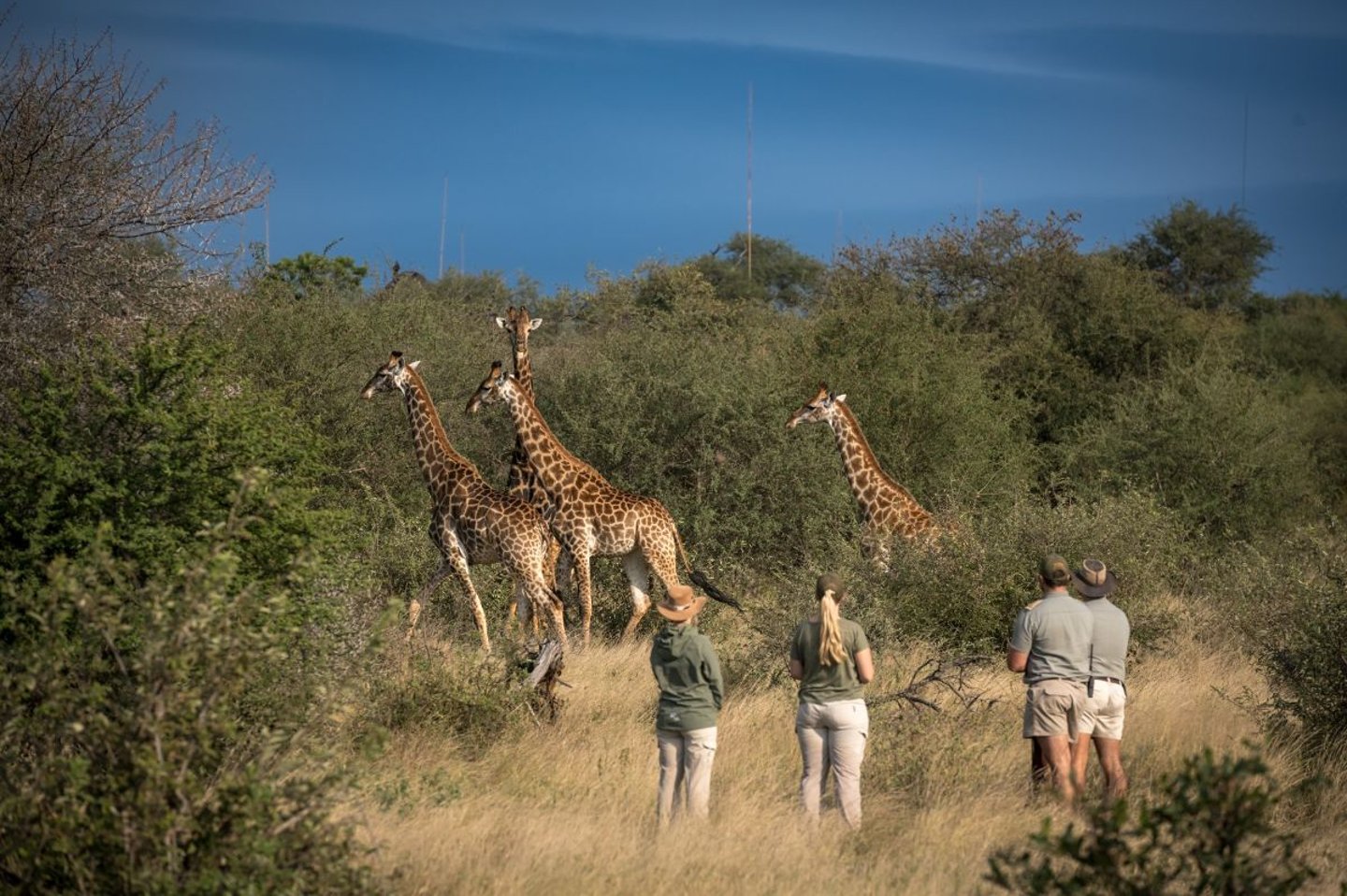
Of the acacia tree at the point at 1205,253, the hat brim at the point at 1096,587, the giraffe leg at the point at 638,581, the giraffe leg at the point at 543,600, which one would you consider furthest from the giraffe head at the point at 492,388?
the acacia tree at the point at 1205,253

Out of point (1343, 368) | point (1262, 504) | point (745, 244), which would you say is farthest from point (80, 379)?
point (745, 244)

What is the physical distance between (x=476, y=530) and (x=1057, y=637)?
237 inches

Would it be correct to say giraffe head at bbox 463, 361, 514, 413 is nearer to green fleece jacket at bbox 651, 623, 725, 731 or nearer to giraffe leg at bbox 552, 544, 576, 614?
giraffe leg at bbox 552, 544, 576, 614

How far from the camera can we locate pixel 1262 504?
19.4m

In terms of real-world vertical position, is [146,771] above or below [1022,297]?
below

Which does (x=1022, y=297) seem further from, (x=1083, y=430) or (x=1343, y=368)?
(x=1343, y=368)

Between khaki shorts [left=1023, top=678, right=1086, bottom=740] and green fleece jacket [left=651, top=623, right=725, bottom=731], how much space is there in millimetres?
1830

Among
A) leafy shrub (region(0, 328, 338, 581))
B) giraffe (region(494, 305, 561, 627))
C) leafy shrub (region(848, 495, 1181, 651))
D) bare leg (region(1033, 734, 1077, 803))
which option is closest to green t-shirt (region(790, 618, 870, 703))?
bare leg (region(1033, 734, 1077, 803))

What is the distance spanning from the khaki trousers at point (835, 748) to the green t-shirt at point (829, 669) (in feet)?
0.13

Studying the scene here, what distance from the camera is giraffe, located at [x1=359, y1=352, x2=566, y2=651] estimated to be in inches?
505

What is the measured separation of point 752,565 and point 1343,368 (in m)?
22.3

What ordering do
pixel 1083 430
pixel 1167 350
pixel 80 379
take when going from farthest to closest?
pixel 1167 350 < pixel 1083 430 < pixel 80 379

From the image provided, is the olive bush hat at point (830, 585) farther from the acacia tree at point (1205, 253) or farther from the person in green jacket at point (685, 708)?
the acacia tree at point (1205, 253)

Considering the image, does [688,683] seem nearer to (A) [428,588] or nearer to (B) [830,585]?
(B) [830,585]
